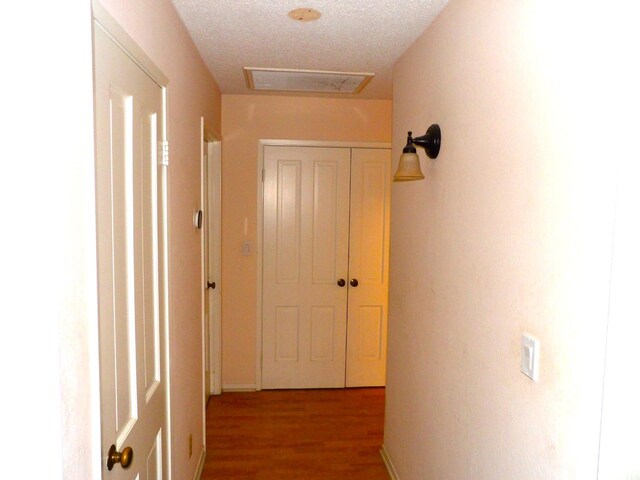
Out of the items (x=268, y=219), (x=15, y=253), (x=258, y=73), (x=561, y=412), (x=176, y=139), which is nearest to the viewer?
(x=15, y=253)

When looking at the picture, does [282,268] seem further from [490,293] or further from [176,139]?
[490,293]

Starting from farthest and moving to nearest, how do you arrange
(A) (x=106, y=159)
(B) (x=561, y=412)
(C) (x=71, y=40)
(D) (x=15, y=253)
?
(A) (x=106, y=159) < (B) (x=561, y=412) < (C) (x=71, y=40) < (D) (x=15, y=253)

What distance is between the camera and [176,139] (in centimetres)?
204

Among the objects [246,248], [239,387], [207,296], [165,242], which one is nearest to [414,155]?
[165,242]

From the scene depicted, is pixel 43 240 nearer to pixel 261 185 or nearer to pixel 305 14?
pixel 305 14

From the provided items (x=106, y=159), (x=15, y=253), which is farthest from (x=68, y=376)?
(x=106, y=159)

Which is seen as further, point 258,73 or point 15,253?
point 258,73

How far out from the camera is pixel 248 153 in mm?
A: 3781

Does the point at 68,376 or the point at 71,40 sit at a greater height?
the point at 71,40

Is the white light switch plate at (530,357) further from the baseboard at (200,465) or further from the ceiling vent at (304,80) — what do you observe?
the ceiling vent at (304,80)

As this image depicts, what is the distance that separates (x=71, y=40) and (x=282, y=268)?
3.03 metres

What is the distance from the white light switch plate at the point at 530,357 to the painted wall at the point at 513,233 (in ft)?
0.08

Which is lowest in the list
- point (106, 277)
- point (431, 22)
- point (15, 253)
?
point (106, 277)

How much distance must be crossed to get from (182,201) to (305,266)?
73.5 inches
